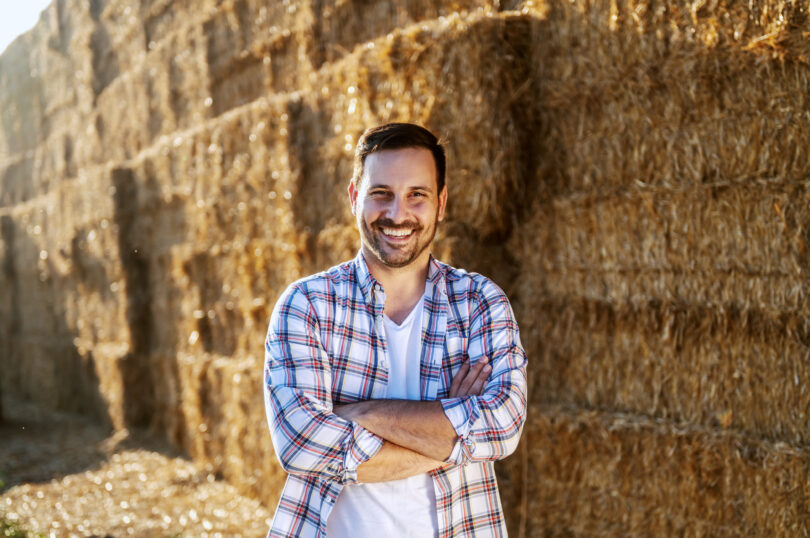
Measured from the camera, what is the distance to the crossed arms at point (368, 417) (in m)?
2.24

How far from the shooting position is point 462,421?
231 centimetres

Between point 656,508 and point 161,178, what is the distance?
5666 millimetres

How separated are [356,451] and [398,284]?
575mm

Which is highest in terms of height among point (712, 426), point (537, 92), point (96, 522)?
point (537, 92)

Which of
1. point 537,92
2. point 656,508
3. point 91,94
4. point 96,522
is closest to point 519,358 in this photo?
point 656,508

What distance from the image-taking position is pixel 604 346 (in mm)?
3805

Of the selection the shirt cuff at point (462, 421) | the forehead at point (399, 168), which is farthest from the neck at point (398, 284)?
the shirt cuff at point (462, 421)

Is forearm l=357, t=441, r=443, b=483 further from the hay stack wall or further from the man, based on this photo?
the hay stack wall

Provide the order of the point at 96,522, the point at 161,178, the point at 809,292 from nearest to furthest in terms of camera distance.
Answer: the point at 809,292 < the point at 96,522 < the point at 161,178

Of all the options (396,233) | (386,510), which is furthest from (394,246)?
(386,510)

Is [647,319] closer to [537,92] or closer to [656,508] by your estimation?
[656,508]

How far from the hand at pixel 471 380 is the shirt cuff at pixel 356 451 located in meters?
0.31

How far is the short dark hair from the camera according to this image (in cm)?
248

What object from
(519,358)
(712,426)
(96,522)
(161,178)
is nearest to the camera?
(519,358)
